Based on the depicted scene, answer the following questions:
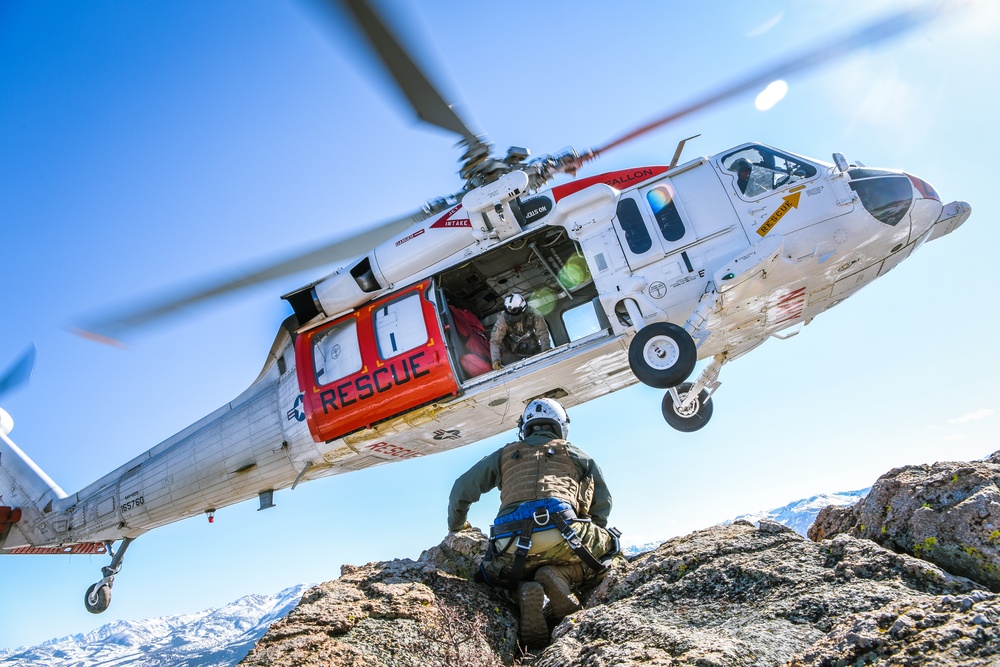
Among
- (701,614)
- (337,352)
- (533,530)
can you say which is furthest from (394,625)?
(337,352)

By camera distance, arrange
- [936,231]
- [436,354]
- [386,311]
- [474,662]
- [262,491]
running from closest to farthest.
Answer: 1. [474,662]
2. [936,231]
3. [436,354]
4. [386,311]
5. [262,491]

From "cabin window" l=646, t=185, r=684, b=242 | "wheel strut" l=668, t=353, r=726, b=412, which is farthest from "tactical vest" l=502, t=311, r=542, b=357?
"cabin window" l=646, t=185, r=684, b=242

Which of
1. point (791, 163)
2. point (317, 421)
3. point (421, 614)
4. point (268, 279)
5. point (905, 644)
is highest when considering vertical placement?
point (268, 279)

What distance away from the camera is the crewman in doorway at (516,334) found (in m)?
8.59

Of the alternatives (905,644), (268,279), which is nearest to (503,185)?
(268,279)

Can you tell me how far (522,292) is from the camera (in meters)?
10.2

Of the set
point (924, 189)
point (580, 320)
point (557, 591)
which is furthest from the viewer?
point (580, 320)

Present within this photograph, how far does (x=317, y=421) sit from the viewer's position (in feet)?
29.9

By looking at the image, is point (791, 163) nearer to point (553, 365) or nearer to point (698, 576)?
point (553, 365)

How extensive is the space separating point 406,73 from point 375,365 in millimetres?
4070

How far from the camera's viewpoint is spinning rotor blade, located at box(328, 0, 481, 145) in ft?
17.0

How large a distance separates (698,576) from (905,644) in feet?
4.85

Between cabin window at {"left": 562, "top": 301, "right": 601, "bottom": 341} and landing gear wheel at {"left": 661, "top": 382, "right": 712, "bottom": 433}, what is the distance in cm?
160

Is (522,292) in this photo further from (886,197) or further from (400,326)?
(886,197)
